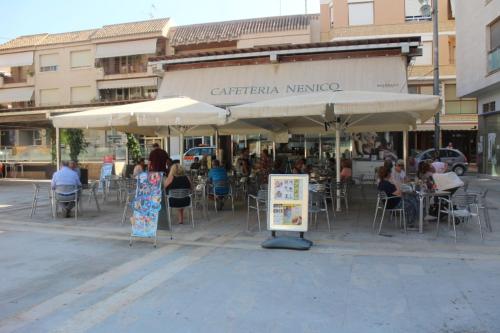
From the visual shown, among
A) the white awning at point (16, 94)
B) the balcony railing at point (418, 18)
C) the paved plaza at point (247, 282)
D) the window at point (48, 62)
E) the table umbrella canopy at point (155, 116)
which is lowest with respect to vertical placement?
the paved plaza at point (247, 282)

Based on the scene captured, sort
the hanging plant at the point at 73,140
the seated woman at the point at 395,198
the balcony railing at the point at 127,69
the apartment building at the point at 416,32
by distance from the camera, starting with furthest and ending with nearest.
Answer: the balcony railing at the point at 127,69
the apartment building at the point at 416,32
the hanging plant at the point at 73,140
the seated woman at the point at 395,198

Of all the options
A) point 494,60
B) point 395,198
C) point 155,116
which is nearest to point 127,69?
point 494,60

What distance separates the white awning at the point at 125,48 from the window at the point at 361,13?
13.3 m

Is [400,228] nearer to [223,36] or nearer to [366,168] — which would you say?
[366,168]

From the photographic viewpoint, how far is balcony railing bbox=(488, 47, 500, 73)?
20.4 meters

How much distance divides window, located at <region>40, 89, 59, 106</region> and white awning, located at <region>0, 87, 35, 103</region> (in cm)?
85

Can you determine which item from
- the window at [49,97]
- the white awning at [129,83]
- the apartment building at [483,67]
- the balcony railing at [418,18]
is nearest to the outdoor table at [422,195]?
A: the apartment building at [483,67]

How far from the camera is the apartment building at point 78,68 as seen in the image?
3231cm

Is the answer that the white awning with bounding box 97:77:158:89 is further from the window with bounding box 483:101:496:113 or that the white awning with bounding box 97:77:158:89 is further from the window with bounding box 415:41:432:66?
the window with bounding box 483:101:496:113

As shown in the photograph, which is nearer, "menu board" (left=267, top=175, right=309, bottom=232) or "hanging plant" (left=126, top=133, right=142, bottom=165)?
"menu board" (left=267, top=175, right=309, bottom=232)

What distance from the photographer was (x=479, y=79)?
2238cm

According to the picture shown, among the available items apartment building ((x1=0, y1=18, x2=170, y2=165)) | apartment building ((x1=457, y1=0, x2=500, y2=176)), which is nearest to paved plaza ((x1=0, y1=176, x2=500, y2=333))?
apartment building ((x1=457, y1=0, x2=500, y2=176))

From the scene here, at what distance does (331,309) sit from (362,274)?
52.8 inches

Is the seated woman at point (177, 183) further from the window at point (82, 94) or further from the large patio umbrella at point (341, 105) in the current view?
the window at point (82, 94)
